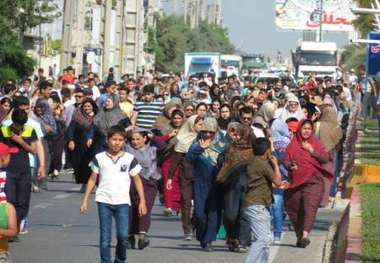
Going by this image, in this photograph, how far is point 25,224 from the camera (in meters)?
18.5

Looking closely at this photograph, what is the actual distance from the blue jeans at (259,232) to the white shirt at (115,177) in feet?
3.83

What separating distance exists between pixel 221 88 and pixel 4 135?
74.7 feet

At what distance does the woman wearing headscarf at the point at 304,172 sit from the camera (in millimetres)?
17328

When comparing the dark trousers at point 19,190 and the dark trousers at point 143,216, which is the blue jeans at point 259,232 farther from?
the dark trousers at point 19,190

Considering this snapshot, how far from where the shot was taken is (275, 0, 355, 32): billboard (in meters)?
118

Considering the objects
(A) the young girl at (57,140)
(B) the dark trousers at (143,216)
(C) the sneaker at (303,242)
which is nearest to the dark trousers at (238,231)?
(C) the sneaker at (303,242)

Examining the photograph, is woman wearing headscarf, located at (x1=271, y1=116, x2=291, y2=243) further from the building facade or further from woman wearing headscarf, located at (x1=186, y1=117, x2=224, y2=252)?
the building facade

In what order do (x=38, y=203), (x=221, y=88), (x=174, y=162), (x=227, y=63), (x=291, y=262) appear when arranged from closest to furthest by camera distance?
(x=291, y=262)
(x=174, y=162)
(x=38, y=203)
(x=221, y=88)
(x=227, y=63)

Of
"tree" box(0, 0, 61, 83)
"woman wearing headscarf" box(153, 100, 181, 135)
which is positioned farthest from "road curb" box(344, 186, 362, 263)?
"tree" box(0, 0, 61, 83)

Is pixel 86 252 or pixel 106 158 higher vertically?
pixel 106 158

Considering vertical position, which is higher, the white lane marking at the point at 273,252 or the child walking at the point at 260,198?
the child walking at the point at 260,198

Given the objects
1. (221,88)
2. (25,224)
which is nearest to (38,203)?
(25,224)

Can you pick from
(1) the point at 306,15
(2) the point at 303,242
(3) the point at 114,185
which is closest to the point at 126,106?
(2) the point at 303,242

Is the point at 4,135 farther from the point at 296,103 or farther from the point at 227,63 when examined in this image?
the point at 227,63
